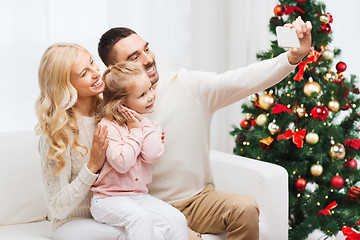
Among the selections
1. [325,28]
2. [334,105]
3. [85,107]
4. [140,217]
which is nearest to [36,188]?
[85,107]

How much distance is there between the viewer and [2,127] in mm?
2697

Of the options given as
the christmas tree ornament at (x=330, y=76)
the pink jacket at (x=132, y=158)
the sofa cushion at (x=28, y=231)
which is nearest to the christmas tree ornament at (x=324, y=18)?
the christmas tree ornament at (x=330, y=76)

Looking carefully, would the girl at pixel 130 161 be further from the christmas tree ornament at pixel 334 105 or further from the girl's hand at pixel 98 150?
the christmas tree ornament at pixel 334 105

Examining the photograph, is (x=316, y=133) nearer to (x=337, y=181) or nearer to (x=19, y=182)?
(x=337, y=181)

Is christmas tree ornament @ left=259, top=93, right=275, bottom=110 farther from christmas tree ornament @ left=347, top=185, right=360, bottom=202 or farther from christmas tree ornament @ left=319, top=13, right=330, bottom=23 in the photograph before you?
christmas tree ornament @ left=347, top=185, right=360, bottom=202

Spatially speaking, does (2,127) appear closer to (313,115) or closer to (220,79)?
(220,79)

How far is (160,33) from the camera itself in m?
3.21

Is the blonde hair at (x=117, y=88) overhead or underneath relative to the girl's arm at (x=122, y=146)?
overhead

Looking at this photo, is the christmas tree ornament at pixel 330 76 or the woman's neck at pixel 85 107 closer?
the woman's neck at pixel 85 107

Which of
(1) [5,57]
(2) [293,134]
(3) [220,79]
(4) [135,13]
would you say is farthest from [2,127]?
(2) [293,134]

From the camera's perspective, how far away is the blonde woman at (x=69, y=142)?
1674 mm

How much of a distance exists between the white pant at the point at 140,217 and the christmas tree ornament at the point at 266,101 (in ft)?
3.25

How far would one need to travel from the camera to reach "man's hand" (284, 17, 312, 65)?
1685mm

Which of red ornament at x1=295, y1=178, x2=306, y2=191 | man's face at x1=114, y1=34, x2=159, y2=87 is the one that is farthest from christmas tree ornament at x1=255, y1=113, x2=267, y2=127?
man's face at x1=114, y1=34, x2=159, y2=87
